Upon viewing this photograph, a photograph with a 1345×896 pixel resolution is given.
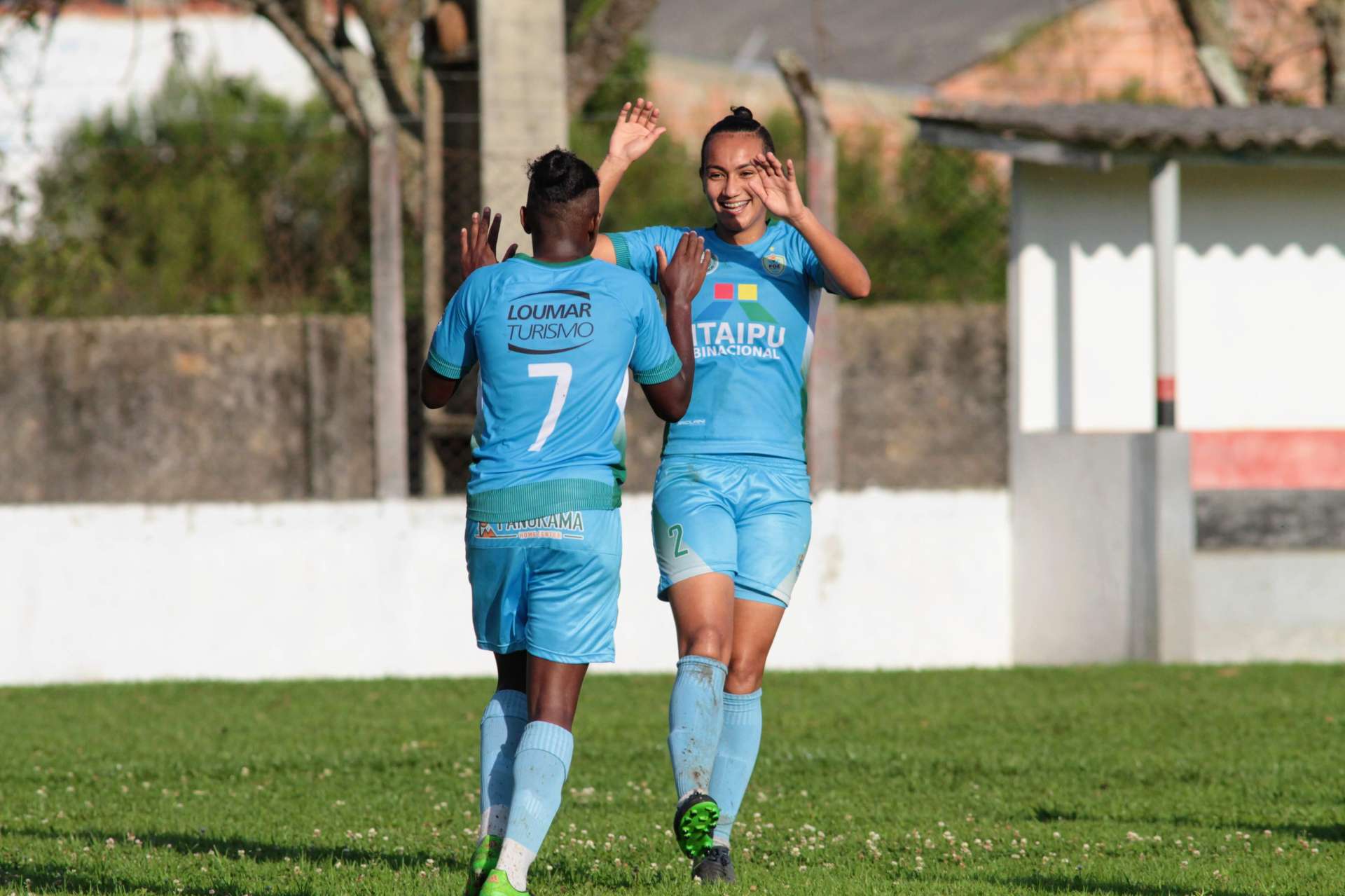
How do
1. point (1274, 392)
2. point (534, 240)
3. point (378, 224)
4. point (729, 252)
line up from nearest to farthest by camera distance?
1. point (534, 240)
2. point (729, 252)
3. point (378, 224)
4. point (1274, 392)

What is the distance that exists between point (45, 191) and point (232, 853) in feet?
24.5

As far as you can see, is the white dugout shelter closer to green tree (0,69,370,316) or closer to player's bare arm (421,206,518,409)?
green tree (0,69,370,316)

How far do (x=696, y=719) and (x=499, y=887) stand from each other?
94cm

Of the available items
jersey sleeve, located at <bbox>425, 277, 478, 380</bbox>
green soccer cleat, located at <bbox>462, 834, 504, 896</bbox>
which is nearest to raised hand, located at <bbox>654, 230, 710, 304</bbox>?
jersey sleeve, located at <bbox>425, 277, 478, 380</bbox>

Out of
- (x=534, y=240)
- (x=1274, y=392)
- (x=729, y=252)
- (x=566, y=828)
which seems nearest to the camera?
(x=534, y=240)

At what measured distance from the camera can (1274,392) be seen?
12.5 metres

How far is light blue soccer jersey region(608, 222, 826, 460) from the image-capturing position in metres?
5.52

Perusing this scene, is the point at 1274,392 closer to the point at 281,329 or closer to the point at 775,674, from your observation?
the point at 775,674

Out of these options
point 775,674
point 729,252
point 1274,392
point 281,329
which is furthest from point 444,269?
point 729,252

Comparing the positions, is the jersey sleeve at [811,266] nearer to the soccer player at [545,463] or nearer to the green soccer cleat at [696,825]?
the soccer player at [545,463]

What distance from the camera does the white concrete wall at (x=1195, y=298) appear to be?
481 inches

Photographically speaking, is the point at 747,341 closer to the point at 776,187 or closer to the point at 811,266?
the point at 811,266

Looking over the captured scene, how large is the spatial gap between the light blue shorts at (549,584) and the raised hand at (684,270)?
2.29ft

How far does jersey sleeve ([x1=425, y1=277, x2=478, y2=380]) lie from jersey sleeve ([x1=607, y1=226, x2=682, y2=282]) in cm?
80
